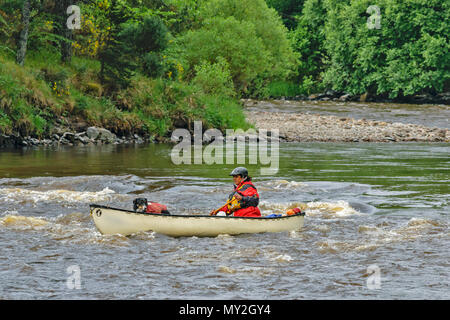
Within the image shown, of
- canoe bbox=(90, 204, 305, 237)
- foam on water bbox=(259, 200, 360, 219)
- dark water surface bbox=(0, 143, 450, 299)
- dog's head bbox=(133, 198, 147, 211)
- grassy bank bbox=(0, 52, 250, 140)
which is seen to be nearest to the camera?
dark water surface bbox=(0, 143, 450, 299)

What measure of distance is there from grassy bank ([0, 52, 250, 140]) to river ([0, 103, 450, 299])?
7190 mm

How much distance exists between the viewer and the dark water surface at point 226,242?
8.84m

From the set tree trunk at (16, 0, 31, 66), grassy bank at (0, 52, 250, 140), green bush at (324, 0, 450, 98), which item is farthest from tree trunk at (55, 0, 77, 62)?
green bush at (324, 0, 450, 98)

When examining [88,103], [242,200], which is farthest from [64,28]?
[242,200]

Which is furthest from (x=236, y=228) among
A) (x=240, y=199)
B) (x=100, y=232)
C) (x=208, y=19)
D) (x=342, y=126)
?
(x=208, y=19)

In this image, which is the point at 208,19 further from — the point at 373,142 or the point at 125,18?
the point at 373,142

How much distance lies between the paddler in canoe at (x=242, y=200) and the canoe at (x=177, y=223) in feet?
1.76

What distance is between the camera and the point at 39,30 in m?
32.8

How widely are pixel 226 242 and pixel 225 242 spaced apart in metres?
0.02

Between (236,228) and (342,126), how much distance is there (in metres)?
27.6

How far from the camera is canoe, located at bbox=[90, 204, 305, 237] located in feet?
37.0

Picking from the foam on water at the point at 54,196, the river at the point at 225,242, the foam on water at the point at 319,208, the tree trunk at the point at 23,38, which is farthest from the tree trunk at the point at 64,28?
the foam on water at the point at 319,208

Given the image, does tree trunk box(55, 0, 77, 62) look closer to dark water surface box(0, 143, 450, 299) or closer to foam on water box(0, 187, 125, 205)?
dark water surface box(0, 143, 450, 299)
